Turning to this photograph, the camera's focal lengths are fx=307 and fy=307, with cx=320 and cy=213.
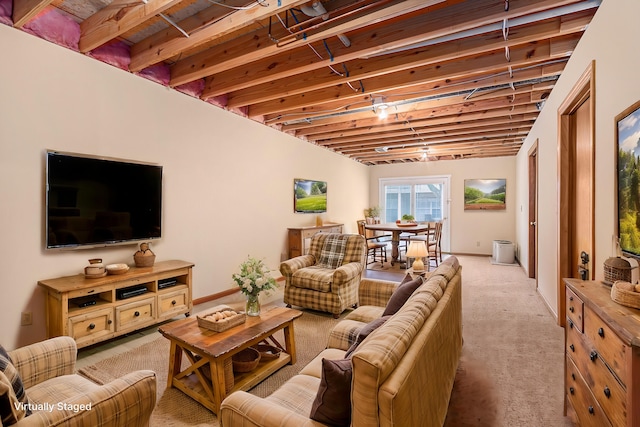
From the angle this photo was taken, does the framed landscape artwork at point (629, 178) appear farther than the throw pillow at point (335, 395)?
Yes

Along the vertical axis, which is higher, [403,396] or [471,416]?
[403,396]

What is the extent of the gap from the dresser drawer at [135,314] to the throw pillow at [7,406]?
6.55 feet

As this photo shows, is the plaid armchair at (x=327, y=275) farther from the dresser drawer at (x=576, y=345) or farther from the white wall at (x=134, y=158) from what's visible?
the dresser drawer at (x=576, y=345)

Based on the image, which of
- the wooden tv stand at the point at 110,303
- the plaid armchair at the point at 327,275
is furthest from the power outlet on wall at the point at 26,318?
the plaid armchair at the point at 327,275

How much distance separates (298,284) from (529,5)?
10.7 ft

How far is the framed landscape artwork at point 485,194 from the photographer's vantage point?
25.8 feet

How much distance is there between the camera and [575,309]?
161cm

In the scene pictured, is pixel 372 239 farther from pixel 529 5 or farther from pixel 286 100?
pixel 529 5

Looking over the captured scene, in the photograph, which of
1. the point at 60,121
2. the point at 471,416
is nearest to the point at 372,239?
the point at 471,416

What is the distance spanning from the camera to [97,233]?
2.96 m

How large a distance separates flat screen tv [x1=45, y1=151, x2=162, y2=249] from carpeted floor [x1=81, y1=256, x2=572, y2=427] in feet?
3.66

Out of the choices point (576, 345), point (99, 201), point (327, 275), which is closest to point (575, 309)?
point (576, 345)

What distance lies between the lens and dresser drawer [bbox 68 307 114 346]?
2518mm

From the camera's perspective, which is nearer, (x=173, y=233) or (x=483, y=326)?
(x=483, y=326)
